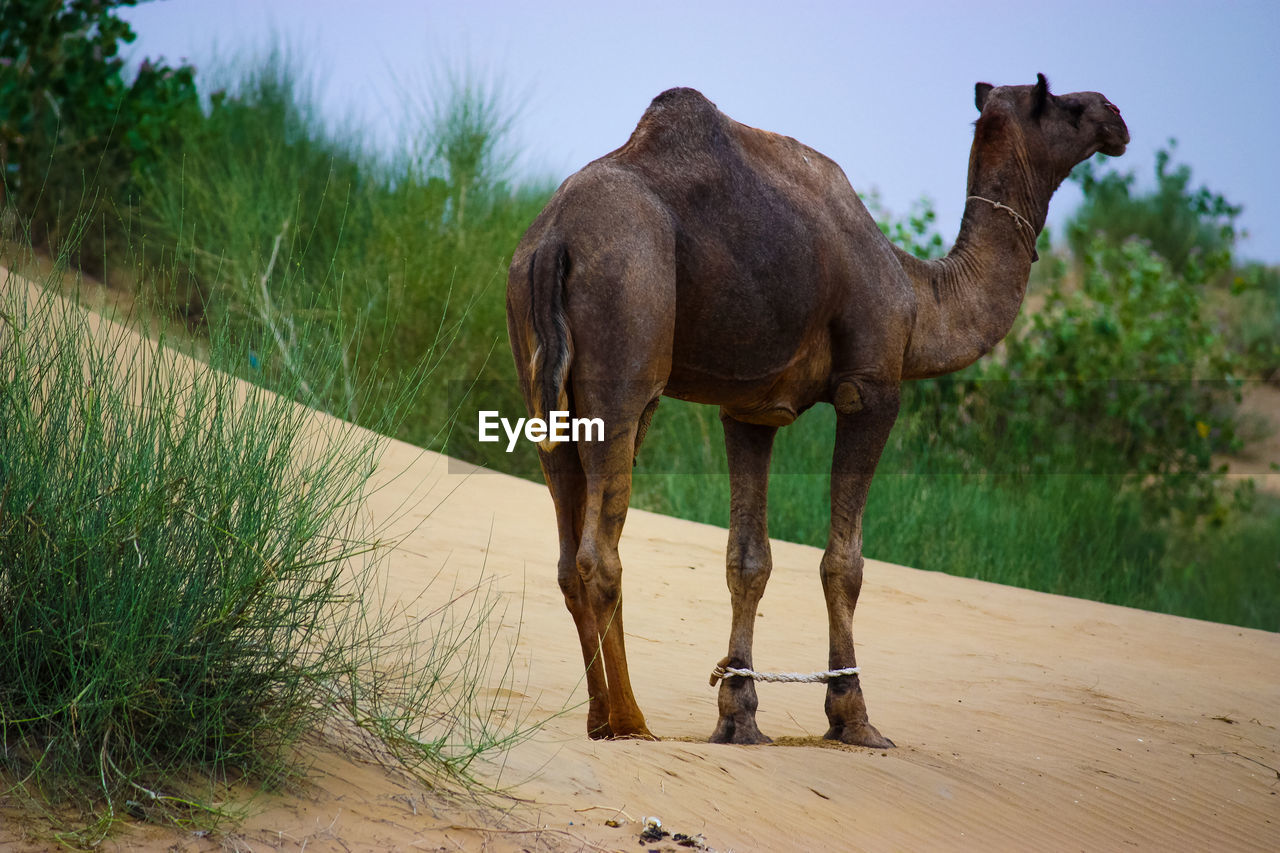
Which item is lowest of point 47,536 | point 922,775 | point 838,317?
point 922,775

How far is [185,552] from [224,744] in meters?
0.54

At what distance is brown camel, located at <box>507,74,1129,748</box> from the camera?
4.03 metres

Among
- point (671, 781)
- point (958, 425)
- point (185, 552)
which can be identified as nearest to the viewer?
point (185, 552)

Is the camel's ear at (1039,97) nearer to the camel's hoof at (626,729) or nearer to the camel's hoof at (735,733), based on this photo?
the camel's hoof at (735,733)

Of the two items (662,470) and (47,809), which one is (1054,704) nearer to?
(47,809)

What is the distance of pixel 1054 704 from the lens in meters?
6.48

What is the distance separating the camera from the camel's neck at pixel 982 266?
5.10 metres

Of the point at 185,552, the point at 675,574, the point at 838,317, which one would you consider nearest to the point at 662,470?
the point at 675,574

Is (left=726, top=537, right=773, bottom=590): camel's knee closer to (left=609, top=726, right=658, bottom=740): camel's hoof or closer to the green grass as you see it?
(left=609, top=726, right=658, bottom=740): camel's hoof

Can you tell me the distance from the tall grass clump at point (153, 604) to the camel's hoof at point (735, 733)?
1.29 m

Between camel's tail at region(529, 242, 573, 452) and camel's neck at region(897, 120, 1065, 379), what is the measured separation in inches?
67.6

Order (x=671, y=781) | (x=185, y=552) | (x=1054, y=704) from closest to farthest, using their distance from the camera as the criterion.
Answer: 1. (x=185, y=552)
2. (x=671, y=781)
3. (x=1054, y=704)

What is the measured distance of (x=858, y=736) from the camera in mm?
4875

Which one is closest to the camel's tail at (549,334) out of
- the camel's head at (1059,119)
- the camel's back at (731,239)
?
the camel's back at (731,239)
